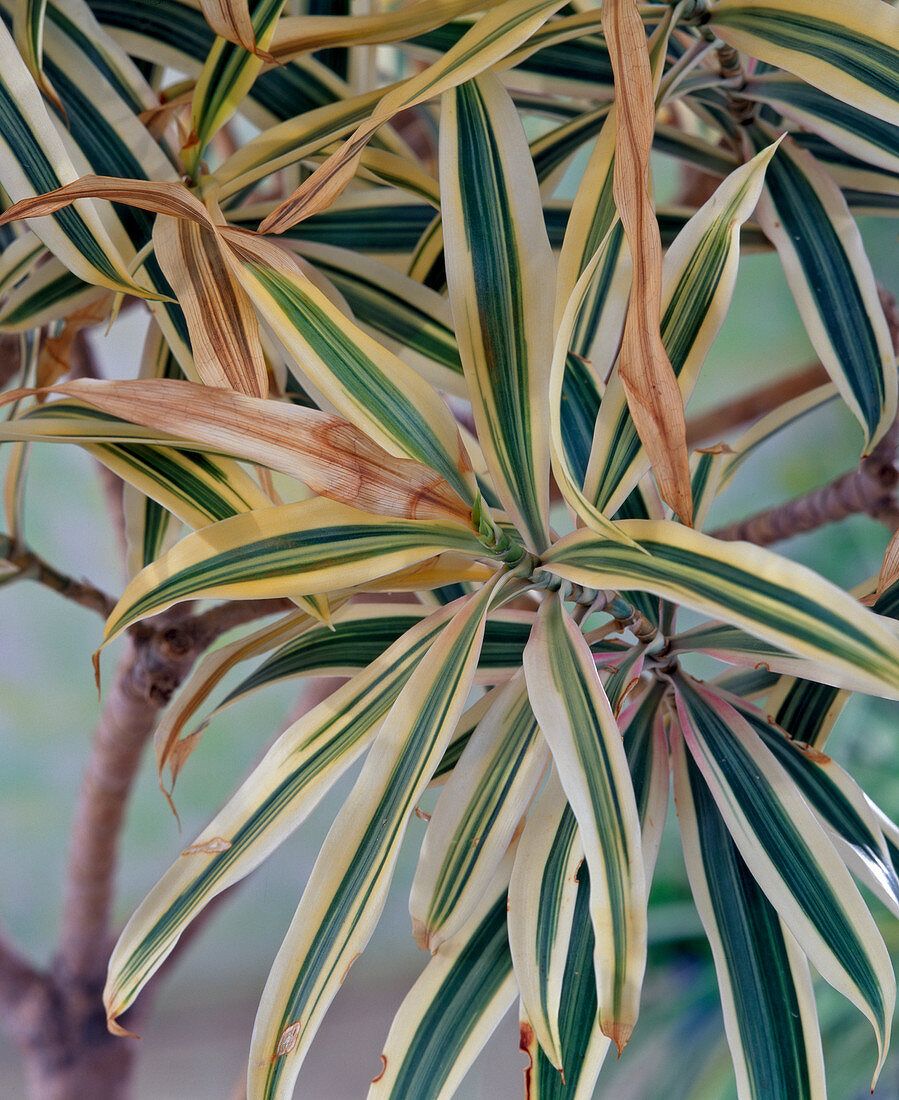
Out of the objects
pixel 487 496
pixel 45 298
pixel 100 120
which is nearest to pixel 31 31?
pixel 100 120

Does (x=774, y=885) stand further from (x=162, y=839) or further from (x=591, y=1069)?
(x=162, y=839)

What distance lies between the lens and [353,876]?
16.3 inches

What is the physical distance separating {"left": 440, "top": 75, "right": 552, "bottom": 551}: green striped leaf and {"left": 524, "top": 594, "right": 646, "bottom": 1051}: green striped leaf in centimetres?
10

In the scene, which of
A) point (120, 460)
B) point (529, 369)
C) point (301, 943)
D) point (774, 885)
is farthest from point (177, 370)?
point (774, 885)

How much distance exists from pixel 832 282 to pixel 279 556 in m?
0.42

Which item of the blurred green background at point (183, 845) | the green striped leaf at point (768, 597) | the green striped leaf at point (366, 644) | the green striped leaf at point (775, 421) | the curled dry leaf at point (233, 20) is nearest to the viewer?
the green striped leaf at point (768, 597)

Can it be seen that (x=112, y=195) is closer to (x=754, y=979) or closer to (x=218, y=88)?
(x=218, y=88)

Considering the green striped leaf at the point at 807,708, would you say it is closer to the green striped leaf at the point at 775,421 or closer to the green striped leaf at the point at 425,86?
the green striped leaf at the point at 775,421

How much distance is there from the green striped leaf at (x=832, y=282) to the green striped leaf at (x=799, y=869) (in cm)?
23

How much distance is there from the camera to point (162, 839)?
2006 mm

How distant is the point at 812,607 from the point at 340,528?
0.69ft

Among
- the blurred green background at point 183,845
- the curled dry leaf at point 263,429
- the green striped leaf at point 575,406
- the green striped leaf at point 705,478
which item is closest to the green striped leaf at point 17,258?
the curled dry leaf at point 263,429

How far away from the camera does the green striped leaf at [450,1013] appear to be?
1.52ft

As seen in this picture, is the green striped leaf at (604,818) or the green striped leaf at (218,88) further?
the green striped leaf at (218,88)
